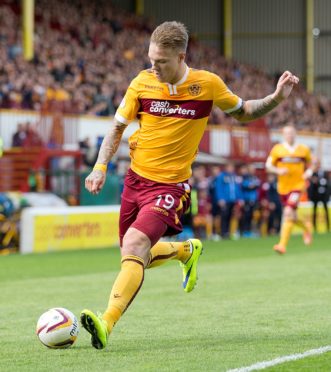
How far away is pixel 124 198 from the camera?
305 inches

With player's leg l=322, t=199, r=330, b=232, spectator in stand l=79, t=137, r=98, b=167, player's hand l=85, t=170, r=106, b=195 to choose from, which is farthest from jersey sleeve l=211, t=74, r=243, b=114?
player's leg l=322, t=199, r=330, b=232

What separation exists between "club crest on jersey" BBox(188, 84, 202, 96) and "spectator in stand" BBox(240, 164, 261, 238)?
1924 cm

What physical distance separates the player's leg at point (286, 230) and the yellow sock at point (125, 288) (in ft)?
36.1

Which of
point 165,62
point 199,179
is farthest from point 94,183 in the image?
point 199,179

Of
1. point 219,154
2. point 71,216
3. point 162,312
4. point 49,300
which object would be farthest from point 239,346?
point 219,154

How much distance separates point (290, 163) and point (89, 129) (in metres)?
7.91

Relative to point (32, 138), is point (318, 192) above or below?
below

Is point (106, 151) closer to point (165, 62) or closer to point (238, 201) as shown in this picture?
point (165, 62)

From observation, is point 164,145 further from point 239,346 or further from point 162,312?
point 162,312

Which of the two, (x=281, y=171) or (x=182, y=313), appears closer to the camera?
(x=182, y=313)

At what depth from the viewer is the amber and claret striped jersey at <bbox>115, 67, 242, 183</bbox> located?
24.7ft

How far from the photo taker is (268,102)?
7.65m

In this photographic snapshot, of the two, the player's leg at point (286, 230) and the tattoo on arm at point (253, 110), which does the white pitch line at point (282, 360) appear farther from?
the player's leg at point (286, 230)

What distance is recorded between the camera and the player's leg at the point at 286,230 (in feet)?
58.9
